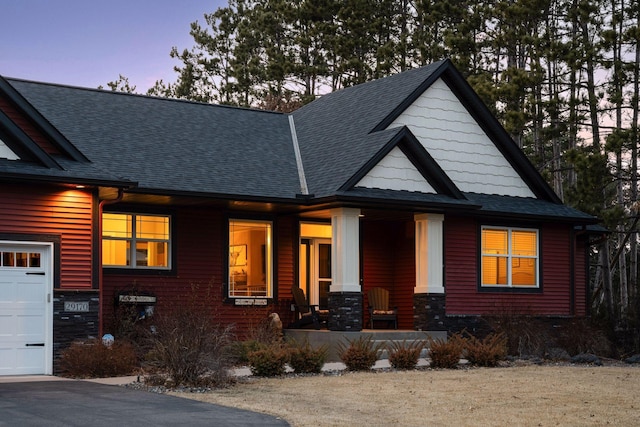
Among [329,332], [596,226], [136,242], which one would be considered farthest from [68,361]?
[596,226]

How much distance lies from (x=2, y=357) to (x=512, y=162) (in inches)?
537

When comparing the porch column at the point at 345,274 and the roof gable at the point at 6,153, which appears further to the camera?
Answer: the porch column at the point at 345,274

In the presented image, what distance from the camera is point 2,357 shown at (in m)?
17.6

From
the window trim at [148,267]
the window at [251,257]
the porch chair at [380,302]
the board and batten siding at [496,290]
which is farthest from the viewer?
the porch chair at [380,302]

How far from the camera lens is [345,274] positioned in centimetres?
2114

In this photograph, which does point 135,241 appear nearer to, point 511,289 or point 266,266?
point 266,266

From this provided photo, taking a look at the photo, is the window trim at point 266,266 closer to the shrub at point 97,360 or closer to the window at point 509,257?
the shrub at point 97,360

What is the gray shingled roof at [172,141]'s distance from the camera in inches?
824

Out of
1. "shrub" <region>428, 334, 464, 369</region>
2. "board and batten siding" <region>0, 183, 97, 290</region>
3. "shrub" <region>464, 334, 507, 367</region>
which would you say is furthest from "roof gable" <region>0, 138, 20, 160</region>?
"shrub" <region>464, 334, 507, 367</region>

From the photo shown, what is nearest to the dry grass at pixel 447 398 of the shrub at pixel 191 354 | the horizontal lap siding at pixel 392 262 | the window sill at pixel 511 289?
the shrub at pixel 191 354

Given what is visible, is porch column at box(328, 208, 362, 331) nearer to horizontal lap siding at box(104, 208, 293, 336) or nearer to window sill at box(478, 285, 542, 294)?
horizontal lap siding at box(104, 208, 293, 336)

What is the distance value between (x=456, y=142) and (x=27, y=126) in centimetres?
1053

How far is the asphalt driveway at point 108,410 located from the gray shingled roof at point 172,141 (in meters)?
5.72

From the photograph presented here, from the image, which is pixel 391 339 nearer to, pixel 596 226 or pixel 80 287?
pixel 80 287
